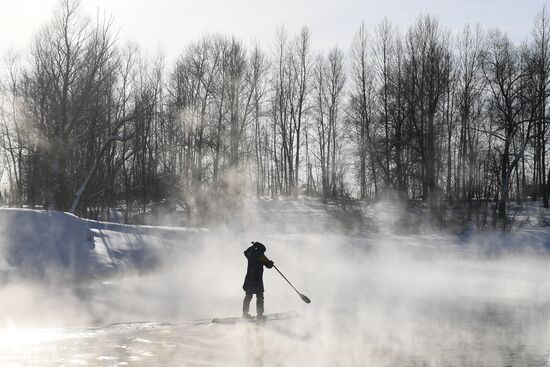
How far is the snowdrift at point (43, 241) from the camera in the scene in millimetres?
20031

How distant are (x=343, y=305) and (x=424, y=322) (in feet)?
9.30

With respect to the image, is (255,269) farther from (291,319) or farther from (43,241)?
(43,241)

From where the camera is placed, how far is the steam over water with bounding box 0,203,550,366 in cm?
956

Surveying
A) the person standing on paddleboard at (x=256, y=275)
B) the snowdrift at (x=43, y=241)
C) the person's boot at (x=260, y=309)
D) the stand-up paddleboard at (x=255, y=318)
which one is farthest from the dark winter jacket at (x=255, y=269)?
the snowdrift at (x=43, y=241)

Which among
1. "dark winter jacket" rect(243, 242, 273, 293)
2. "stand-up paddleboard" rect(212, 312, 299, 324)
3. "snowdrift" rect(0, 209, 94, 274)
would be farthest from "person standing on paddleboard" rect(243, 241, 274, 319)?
"snowdrift" rect(0, 209, 94, 274)

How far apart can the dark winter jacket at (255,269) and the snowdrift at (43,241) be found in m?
9.47

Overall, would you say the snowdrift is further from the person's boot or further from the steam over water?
the person's boot

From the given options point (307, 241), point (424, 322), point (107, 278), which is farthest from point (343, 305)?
point (307, 241)

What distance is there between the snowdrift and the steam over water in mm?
1410

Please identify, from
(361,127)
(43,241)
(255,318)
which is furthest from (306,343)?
(361,127)

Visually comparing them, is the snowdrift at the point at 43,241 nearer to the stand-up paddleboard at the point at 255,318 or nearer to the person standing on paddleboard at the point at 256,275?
the person standing on paddleboard at the point at 256,275

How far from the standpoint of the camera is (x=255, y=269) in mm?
13469

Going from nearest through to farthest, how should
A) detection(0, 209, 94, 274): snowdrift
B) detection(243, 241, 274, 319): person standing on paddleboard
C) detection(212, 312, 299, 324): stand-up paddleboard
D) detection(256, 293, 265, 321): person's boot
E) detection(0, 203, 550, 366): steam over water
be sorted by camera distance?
detection(0, 203, 550, 366): steam over water, detection(212, 312, 299, 324): stand-up paddleboard, detection(256, 293, 265, 321): person's boot, detection(243, 241, 274, 319): person standing on paddleboard, detection(0, 209, 94, 274): snowdrift

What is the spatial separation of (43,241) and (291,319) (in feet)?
39.0
